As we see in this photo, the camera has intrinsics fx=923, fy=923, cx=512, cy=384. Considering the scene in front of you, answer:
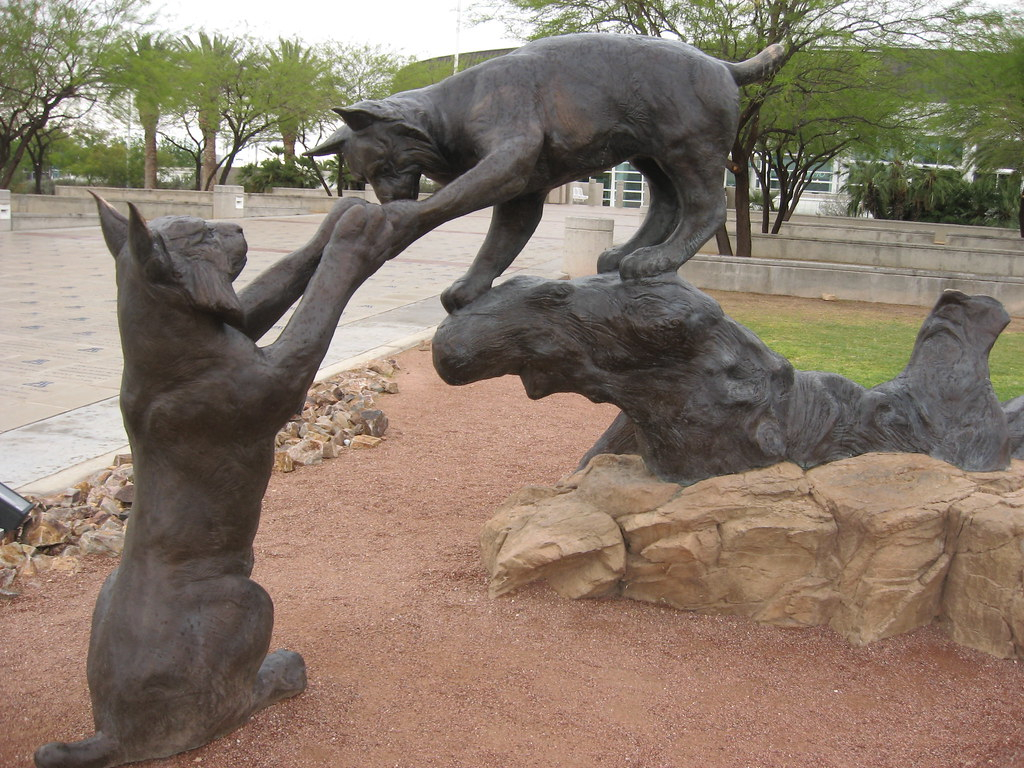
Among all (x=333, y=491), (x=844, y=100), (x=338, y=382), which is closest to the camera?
(x=333, y=491)

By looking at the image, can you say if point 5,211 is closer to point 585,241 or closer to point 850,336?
point 585,241

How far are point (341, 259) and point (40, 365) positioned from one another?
6575 mm

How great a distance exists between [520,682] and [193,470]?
142cm

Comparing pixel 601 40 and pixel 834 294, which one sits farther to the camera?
pixel 834 294

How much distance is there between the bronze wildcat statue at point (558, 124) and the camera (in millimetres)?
3354

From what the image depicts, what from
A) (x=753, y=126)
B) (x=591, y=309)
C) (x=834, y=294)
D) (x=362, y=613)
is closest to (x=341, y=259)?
(x=591, y=309)

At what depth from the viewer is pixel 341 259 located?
9.11ft

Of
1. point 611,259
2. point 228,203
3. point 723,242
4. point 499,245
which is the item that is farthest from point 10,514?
point 228,203

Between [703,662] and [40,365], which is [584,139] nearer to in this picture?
[703,662]

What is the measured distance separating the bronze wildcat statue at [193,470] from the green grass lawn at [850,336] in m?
6.69

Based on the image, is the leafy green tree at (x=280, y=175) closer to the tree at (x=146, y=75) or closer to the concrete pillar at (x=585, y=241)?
the tree at (x=146, y=75)

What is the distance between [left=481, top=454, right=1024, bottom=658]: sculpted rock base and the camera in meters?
3.64

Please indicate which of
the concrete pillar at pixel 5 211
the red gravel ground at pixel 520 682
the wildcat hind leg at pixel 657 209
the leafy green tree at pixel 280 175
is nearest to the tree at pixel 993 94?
the wildcat hind leg at pixel 657 209

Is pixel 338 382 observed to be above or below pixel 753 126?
below
